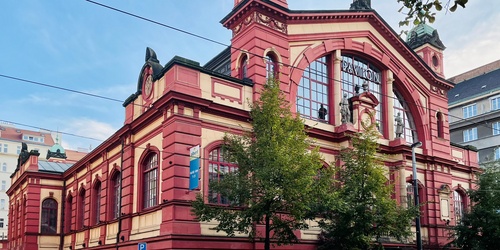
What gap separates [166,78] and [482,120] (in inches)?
1629

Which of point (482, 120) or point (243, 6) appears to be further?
point (482, 120)

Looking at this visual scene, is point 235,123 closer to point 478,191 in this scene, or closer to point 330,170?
point 330,170

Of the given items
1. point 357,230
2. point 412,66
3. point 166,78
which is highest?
point 412,66

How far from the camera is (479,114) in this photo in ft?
189

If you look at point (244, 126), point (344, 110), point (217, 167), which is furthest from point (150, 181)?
point (344, 110)

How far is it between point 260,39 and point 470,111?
3926 cm

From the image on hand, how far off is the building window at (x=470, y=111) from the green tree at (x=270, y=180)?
137 ft

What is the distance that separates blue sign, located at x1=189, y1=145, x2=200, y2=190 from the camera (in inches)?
848

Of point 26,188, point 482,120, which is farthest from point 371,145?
point 482,120

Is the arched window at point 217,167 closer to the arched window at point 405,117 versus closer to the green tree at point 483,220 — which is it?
the arched window at point 405,117

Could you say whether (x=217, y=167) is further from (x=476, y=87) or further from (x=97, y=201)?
(x=476, y=87)

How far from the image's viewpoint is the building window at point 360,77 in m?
31.2

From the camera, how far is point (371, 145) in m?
24.4

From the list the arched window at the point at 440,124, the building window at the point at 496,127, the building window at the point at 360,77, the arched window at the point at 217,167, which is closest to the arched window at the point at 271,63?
the arched window at the point at 217,167
